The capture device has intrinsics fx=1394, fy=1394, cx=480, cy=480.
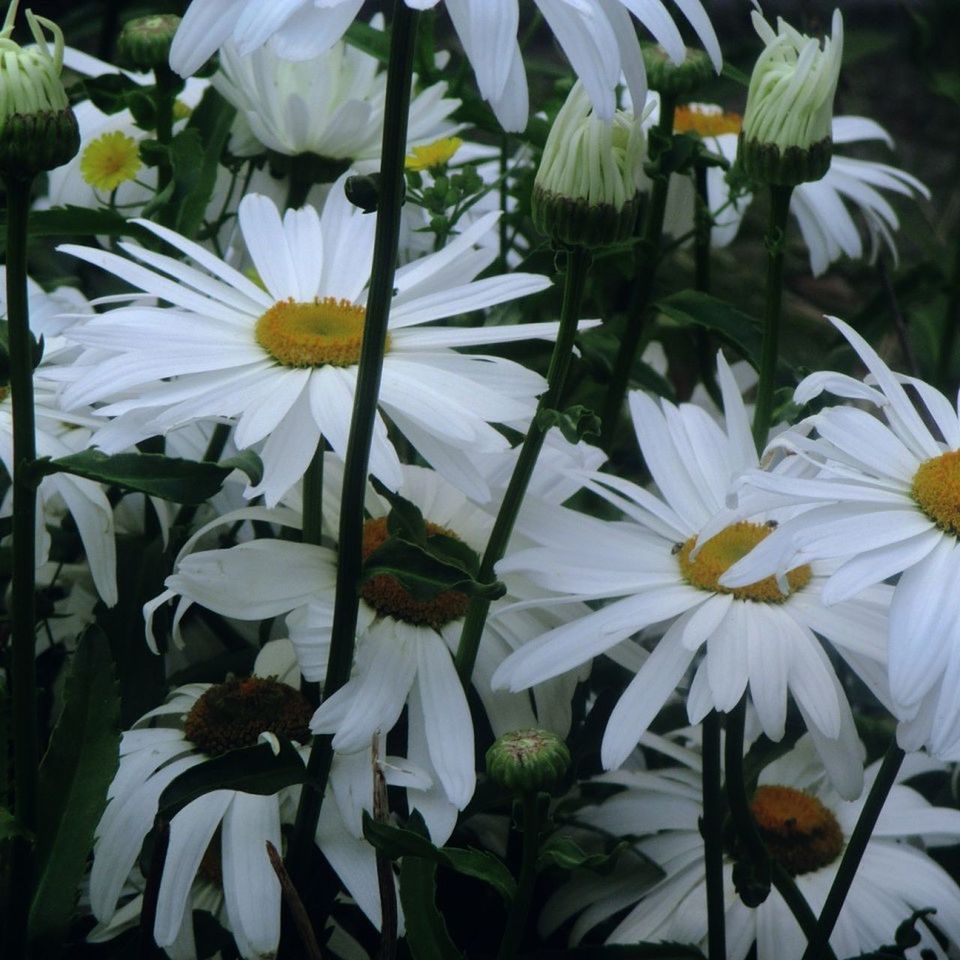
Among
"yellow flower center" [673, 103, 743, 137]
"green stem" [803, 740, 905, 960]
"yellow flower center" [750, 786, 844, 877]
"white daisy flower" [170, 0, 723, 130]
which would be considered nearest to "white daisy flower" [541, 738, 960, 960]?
"yellow flower center" [750, 786, 844, 877]

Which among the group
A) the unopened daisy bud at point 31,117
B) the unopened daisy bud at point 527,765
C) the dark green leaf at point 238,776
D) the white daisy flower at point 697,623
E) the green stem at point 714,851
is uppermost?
the unopened daisy bud at point 31,117

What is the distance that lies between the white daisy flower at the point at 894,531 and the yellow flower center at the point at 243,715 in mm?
258

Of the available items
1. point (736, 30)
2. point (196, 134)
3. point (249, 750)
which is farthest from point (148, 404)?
point (736, 30)

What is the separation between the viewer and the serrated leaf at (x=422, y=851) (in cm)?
59

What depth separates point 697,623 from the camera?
0.65 metres

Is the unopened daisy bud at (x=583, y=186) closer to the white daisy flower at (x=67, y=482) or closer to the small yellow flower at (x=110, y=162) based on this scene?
the white daisy flower at (x=67, y=482)

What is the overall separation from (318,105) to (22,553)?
419mm

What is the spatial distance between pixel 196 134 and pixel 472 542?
0.32 meters

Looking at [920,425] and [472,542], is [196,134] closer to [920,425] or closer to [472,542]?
[472,542]

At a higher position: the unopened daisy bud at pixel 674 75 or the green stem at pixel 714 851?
the unopened daisy bud at pixel 674 75

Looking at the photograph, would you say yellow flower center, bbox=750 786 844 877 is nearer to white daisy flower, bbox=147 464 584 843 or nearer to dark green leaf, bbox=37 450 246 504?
white daisy flower, bbox=147 464 584 843

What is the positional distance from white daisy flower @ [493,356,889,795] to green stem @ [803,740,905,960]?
0.08ft

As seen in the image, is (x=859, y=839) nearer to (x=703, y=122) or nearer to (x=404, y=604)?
(x=404, y=604)

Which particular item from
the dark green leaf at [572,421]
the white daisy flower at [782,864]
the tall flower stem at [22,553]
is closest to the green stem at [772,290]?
the dark green leaf at [572,421]
